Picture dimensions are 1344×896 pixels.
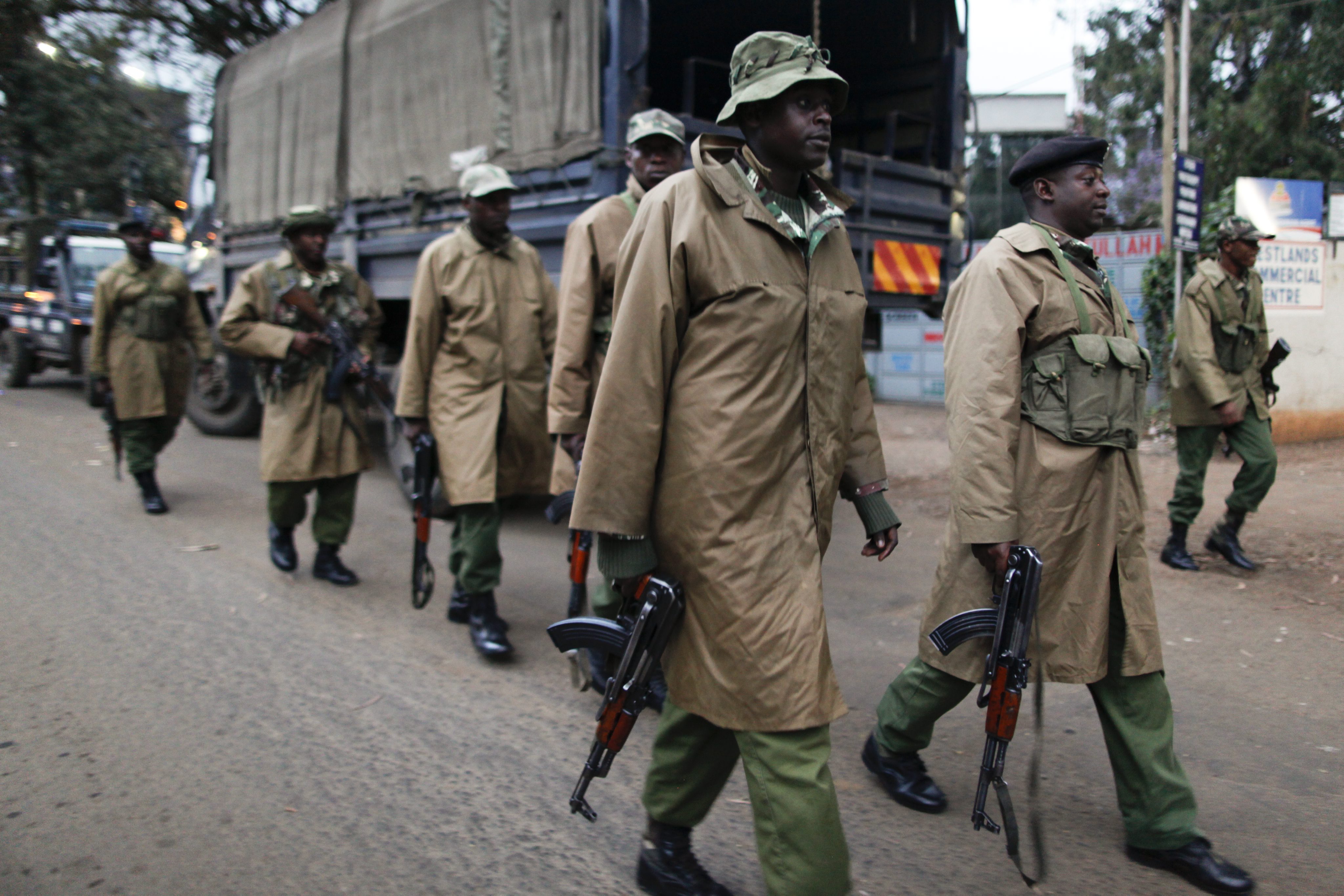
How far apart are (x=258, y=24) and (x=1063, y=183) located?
12.2 meters

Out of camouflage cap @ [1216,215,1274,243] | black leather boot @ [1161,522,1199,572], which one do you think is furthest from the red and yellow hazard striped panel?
black leather boot @ [1161,522,1199,572]

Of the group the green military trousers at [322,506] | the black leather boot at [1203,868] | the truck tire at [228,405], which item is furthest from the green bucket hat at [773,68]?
the truck tire at [228,405]

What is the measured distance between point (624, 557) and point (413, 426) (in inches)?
89.0

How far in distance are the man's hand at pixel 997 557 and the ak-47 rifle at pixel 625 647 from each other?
2.80 feet

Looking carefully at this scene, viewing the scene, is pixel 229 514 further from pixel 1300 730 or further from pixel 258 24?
pixel 258 24

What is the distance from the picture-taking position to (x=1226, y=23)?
16391mm

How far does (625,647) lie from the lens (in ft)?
7.10

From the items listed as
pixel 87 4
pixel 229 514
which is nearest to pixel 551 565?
pixel 229 514

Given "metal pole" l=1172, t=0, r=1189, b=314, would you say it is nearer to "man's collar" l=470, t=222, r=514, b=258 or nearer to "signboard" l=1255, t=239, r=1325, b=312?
"signboard" l=1255, t=239, r=1325, b=312

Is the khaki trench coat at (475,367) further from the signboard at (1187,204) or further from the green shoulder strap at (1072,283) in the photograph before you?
the signboard at (1187,204)

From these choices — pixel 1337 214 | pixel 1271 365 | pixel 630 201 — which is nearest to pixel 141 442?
pixel 630 201

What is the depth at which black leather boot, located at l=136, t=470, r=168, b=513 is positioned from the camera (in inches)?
245

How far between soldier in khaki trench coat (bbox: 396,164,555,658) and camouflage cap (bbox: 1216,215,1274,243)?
11.5 ft

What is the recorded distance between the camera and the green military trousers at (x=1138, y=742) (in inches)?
94.1
